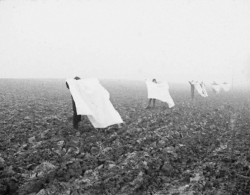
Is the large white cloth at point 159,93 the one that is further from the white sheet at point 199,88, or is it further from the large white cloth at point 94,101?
the white sheet at point 199,88

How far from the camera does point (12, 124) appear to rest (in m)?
8.84

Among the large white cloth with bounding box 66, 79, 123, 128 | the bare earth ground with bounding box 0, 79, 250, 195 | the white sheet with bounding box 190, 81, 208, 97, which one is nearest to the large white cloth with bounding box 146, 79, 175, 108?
the bare earth ground with bounding box 0, 79, 250, 195

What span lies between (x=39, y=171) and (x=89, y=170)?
1357mm

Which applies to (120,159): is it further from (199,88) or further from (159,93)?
(199,88)

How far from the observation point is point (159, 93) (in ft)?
52.4

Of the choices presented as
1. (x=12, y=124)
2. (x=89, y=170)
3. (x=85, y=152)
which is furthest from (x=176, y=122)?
(x=12, y=124)

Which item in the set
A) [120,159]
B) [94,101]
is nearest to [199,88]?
[94,101]

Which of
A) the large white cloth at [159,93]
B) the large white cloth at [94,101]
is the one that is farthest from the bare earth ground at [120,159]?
the large white cloth at [159,93]

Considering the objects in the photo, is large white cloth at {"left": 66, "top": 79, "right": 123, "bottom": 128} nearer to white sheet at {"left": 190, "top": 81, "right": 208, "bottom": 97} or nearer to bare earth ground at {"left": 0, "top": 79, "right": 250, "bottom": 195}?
bare earth ground at {"left": 0, "top": 79, "right": 250, "bottom": 195}

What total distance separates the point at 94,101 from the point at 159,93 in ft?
29.2

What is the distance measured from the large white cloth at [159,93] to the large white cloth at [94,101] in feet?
25.3

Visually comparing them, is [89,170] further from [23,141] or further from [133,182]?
[23,141]

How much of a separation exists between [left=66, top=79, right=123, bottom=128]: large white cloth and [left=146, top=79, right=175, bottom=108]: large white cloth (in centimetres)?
771

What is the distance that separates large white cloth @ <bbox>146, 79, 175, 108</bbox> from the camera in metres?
15.7
